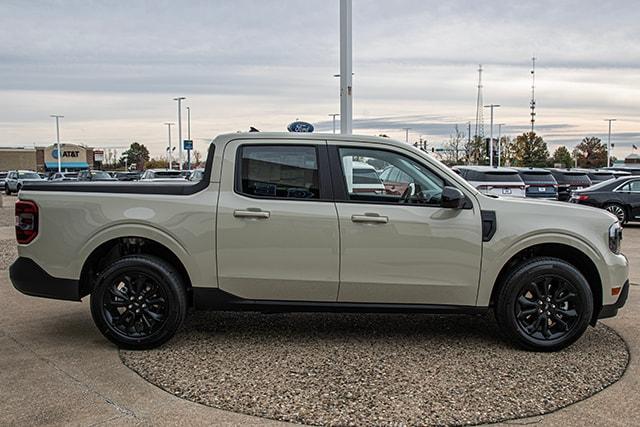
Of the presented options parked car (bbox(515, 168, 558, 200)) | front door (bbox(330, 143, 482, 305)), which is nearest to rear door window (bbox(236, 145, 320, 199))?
front door (bbox(330, 143, 482, 305))

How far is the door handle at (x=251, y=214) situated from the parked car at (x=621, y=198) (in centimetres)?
1353

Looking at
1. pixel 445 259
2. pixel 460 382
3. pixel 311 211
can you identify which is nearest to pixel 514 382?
pixel 460 382

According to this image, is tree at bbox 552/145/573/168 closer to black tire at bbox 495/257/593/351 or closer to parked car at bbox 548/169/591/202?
parked car at bbox 548/169/591/202

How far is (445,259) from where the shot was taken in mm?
5207

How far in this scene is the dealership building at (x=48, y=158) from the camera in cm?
11381

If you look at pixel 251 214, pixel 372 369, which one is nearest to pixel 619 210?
pixel 372 369

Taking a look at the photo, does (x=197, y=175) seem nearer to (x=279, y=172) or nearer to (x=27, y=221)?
(x=27, y=221)

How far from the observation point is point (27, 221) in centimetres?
543

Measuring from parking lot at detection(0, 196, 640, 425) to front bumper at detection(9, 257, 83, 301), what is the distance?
0.47 meters

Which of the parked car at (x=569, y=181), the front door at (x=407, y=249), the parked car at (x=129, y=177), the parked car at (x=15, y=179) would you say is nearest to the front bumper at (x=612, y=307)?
the front door at (x=407, y=249)

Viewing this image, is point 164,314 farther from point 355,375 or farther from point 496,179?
point 496,179

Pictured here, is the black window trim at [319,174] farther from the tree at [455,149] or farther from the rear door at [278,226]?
the tree at [455,149]

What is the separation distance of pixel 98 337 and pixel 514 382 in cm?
369

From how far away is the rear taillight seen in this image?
5.43 metres
